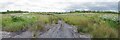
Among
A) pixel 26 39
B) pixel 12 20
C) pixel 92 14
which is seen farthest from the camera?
pixel 12 20

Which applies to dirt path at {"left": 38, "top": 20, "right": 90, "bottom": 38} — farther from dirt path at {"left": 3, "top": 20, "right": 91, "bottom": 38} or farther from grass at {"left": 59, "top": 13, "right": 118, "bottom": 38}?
grass at {"left": 59, "top": 13, "right": 118, "bottom": 38}

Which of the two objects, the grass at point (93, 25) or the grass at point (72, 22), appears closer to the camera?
the grass at point (93, 25)

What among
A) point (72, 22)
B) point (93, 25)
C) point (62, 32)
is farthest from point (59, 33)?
point (93, 25)

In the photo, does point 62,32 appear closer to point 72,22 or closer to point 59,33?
point 59,33

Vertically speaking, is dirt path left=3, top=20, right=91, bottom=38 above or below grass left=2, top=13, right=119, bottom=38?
below

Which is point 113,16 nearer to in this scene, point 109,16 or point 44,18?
point 109,16

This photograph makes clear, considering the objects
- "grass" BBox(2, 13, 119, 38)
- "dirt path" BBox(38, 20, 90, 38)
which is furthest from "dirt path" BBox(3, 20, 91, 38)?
"grass" BBox(2, 13, 119, 38)

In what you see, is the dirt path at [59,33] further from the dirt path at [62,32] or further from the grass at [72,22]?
the grass at [72,22]

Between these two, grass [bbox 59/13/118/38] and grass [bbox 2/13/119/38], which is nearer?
grass [bbox 59/13/118/38]

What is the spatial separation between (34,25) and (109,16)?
1.76m

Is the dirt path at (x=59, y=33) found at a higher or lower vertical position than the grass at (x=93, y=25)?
lower

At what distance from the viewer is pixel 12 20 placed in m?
6.93

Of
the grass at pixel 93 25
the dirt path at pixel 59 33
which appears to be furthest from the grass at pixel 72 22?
the dirt path at pixel 59 33

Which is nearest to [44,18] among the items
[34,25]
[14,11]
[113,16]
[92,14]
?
[34,25]
